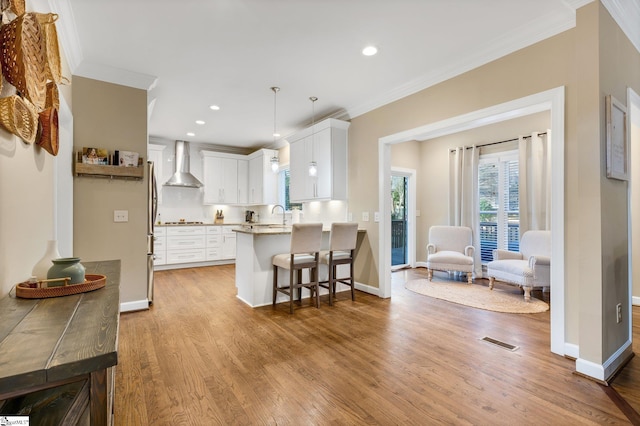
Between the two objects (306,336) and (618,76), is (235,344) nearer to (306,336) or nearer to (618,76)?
(306,336)

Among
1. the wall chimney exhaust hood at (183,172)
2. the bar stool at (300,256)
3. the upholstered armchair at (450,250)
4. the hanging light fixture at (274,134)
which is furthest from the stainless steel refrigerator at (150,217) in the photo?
the upholstered armchair at (450,250)

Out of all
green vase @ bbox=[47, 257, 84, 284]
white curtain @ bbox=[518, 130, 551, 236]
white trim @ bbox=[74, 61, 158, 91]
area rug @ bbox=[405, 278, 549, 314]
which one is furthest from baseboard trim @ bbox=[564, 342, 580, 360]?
white trim @ bbox=[74, 61, 158, 91]

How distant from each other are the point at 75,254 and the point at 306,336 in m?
2.53

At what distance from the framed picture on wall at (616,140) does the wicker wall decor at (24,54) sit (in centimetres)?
337

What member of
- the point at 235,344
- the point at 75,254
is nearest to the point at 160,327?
the point at 235,344

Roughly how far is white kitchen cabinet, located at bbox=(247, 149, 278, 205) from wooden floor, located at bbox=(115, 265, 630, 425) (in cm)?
355

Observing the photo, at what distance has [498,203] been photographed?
5.49 m

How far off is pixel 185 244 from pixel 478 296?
5372mm

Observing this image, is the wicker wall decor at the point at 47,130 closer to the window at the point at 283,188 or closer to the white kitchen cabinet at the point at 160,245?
the white kitchen cabinet at the point at 160,245

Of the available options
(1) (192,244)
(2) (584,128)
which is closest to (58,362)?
(2) (584,128)

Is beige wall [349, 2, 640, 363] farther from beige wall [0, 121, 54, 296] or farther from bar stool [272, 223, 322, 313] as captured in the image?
beige wall [0, 121, 54, 296]

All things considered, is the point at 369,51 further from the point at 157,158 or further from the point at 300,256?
the point at 157,158

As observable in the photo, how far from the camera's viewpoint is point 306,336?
2910mm

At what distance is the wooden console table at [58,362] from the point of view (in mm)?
708
